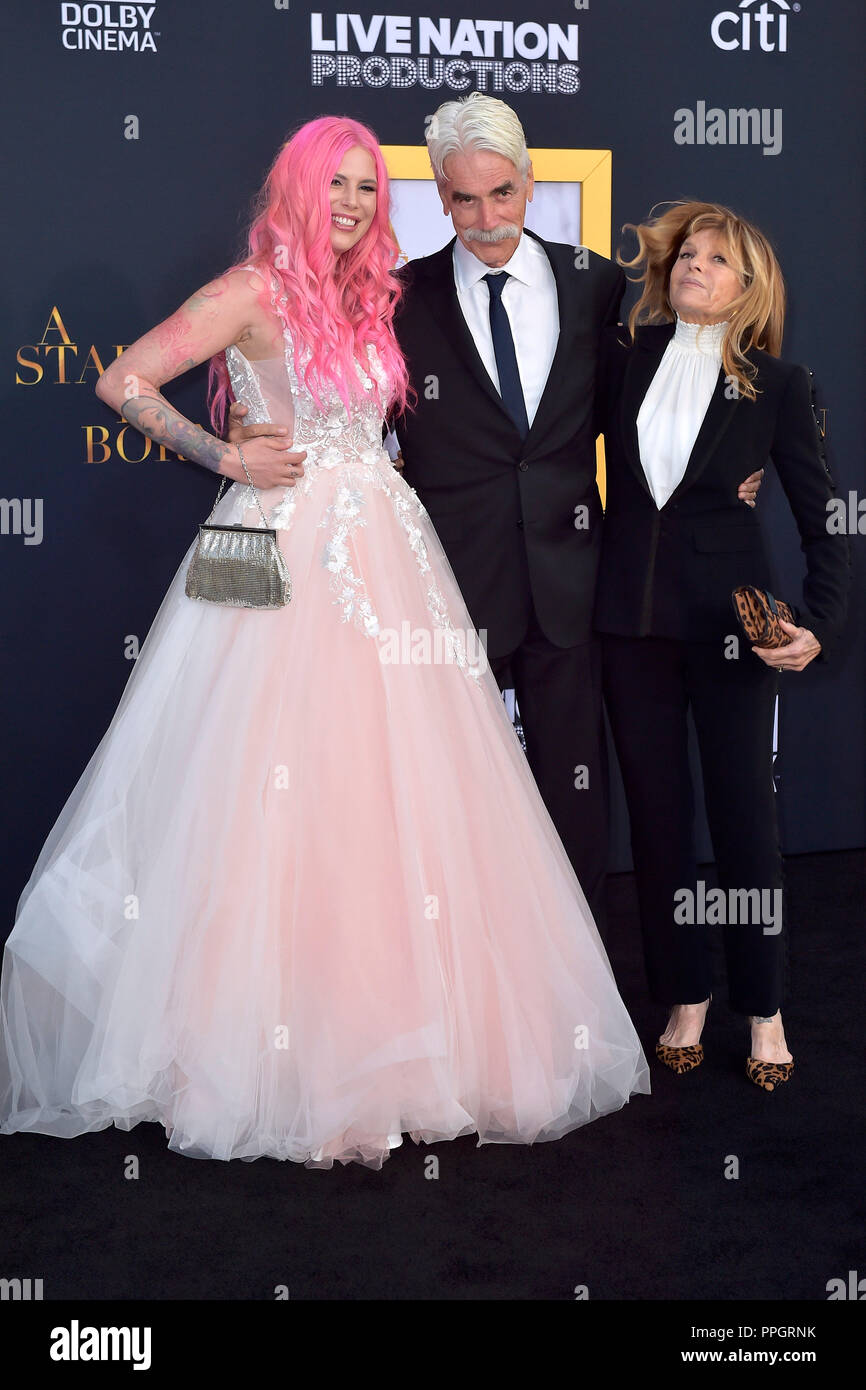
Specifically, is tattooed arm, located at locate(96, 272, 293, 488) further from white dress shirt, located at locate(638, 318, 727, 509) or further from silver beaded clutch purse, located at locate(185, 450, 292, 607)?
white dress shirt, located at locate(638, 318, 727, 509)

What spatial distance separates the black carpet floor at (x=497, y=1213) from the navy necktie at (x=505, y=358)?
1.53 m

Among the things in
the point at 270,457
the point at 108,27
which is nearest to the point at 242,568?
the point at 270,457

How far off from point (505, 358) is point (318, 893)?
1.23m

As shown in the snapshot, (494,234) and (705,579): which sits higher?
(494,234)

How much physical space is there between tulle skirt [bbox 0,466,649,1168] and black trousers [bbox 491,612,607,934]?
0.72 feet

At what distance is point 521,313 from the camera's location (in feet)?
9.70

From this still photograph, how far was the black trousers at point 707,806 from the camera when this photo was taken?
2.90m

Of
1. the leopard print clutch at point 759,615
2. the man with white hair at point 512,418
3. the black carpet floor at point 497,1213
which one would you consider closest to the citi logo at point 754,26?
the man with white hair at point 512,418

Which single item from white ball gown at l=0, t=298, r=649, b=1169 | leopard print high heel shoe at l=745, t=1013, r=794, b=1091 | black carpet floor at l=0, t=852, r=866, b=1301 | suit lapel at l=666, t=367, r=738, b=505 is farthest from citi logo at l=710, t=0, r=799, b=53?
black carpet floor at l=0, t=852, r=866, b=1301

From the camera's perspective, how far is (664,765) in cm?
299

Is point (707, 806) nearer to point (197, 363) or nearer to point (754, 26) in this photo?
point (197, 363)

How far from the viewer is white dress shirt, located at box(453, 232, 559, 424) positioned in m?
2.93

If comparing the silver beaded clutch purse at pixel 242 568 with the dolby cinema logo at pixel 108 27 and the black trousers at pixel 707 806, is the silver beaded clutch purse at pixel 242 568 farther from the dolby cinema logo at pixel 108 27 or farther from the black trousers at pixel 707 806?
the dolby cinema logo at pixel 108 27
